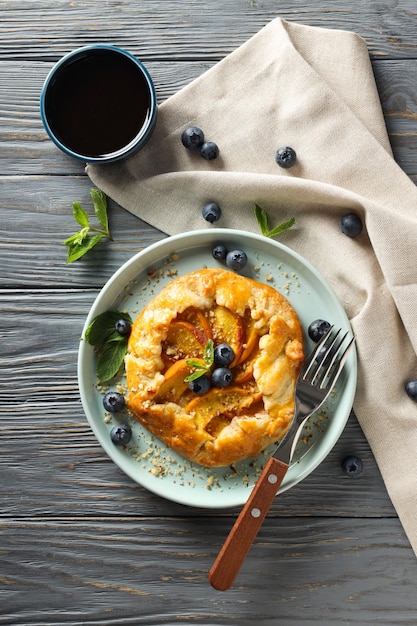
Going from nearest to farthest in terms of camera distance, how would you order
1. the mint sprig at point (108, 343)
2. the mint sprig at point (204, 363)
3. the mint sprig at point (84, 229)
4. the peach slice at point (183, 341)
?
the mint sprig at point (204, 363) < the peach slice at point (183, 341) < the mint sprig at point (108, 343) < the mint sprig at point (84, 229)

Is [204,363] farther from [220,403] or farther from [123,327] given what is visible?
[123,327]

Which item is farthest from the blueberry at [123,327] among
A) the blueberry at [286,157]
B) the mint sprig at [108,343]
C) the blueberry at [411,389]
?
the blueberry at [411,389]

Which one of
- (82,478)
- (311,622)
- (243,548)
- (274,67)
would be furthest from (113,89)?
(311,622)

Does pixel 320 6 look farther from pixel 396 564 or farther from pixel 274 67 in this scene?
pixel 396 564

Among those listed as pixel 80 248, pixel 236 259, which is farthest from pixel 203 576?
pixel 80 248

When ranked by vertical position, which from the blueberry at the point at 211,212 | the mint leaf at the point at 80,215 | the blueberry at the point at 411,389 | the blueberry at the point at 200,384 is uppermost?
the blueberry at the point at 211,212

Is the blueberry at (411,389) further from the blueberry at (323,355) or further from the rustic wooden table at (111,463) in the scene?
the blueberry at (323,355)

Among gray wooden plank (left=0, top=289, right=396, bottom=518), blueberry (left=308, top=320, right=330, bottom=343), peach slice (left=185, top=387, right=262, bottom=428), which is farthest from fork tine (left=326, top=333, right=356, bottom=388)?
gray wooden plank (left=0, top=289, right=396, bottom=518)
